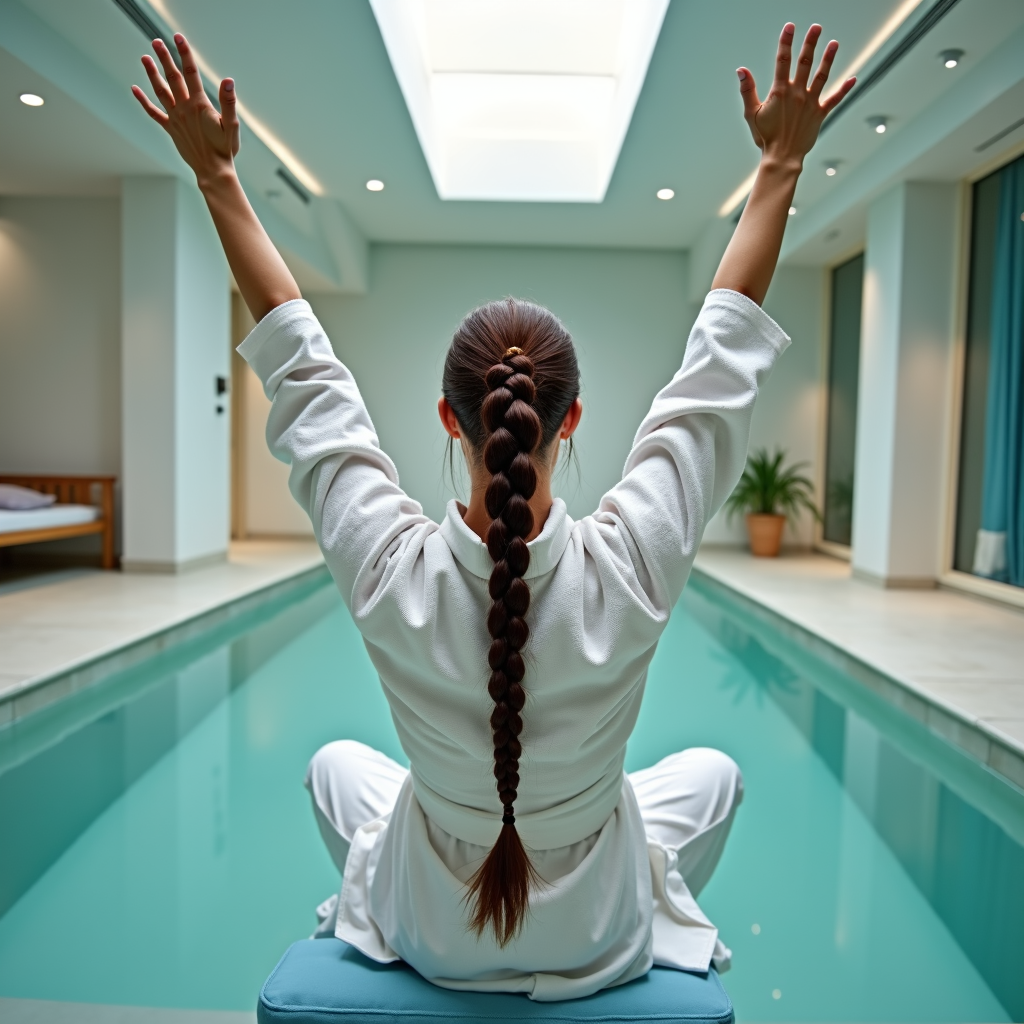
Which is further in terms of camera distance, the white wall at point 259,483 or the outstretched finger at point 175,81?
the white wall at point 259,483

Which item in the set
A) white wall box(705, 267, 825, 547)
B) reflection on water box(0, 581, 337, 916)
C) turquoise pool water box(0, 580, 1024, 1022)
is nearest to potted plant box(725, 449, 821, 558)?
white wall box(705, 267, 825, 547)

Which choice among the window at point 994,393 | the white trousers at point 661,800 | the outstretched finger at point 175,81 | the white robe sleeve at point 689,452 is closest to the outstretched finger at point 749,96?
the white robe sleeve at point 689,452

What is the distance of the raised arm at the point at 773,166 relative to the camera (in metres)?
0.85

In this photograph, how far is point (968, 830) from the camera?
2176 mm

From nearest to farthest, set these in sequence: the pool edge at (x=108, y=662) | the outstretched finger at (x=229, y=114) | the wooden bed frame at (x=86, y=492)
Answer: the outstretched finger at (x=229, y=114) < the pool edge at (x=108, y=662) < the wooden bed frame at (x=86, y=492)

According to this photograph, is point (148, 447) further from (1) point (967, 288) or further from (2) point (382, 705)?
(1) point (967, 288)

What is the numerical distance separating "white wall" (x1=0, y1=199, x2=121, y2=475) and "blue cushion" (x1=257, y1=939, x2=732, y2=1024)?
6.29 metres

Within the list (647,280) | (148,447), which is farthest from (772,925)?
(647,280)

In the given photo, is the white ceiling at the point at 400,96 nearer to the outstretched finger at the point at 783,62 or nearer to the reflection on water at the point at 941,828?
the reflection on water at the point at 941,828

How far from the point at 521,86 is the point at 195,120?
22.2 feet

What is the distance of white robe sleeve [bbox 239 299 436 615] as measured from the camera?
0.80 metres

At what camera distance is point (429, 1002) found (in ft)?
2.87

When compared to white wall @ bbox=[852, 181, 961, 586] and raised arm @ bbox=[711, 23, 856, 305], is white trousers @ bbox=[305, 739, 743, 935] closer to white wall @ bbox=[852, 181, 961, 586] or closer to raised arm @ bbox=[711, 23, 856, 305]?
raised arm @ bbox=[711, 23, 856, 305]

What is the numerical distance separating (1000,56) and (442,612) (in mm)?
4956
